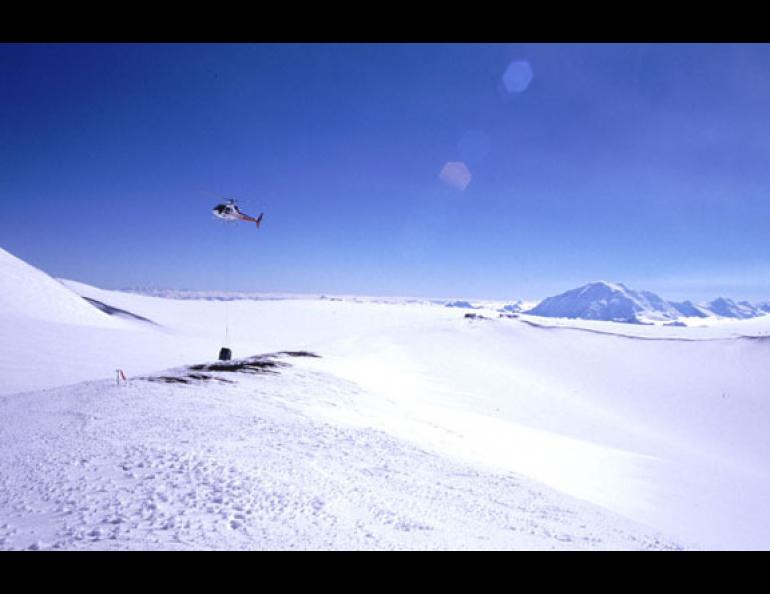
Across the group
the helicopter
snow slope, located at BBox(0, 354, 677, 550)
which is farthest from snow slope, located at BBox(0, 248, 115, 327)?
snow slope, located at BBox(0, 354, 677, 550)

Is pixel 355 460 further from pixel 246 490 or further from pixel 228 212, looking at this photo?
pixel 228 212

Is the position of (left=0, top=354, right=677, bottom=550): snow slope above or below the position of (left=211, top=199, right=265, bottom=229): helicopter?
below

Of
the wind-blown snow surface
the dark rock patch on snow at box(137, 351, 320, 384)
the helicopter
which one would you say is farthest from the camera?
the helicopter

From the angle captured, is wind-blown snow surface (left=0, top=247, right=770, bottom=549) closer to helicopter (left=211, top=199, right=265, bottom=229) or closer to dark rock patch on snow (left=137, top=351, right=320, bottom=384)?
dark rock patch on snow (left=137, top=351, right=320, bottom=384)

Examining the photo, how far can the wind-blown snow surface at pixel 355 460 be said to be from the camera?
546cm

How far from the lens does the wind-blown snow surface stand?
546 cm

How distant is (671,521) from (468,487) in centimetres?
753

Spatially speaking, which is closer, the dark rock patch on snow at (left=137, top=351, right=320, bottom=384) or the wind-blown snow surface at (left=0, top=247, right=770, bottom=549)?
the wind-blown snow surface at (left=0, top=247, right=770, bottom=549)

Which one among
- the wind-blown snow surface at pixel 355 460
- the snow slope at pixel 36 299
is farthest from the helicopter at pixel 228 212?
the snow slope at pixel 36 299

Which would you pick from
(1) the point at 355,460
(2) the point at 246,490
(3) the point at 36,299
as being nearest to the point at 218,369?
(1) the point at 355,460

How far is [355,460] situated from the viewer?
848 cm

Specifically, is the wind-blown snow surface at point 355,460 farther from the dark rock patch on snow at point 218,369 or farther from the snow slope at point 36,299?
the snow slope at point 36,299
